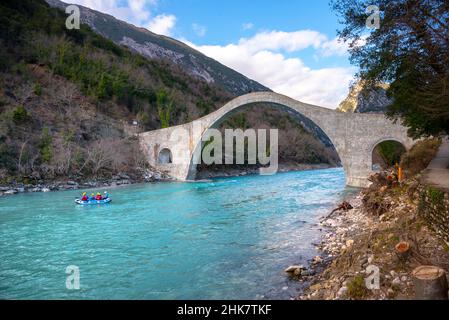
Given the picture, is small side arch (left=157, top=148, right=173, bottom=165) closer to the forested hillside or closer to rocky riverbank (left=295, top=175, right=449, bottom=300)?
the forested hillside

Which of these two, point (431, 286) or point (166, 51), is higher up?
point (166, 51)

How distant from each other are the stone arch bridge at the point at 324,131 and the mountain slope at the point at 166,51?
55012 mm

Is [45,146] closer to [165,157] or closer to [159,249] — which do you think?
[165,157]

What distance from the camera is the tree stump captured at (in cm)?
275

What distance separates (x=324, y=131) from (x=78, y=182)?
49.7ft

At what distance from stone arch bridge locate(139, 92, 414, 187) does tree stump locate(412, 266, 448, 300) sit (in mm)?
11683

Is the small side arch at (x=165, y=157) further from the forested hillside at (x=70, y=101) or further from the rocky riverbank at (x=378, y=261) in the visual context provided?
the rocky riverbank at (x=378, y=261)

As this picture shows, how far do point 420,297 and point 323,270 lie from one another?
7.67 ft

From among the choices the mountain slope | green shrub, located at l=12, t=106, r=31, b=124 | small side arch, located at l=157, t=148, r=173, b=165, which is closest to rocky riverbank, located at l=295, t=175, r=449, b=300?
small side arch, located at l=157, t=148, r=173, b=165

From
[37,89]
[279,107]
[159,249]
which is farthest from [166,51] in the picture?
[159,249]

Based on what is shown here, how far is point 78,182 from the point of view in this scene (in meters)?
20.9

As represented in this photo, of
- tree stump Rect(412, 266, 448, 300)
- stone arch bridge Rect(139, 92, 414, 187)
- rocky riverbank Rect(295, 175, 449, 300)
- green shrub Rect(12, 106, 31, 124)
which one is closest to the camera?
tree stump Rect(412, 266, 448, 300)

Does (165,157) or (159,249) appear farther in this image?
(165,157)
